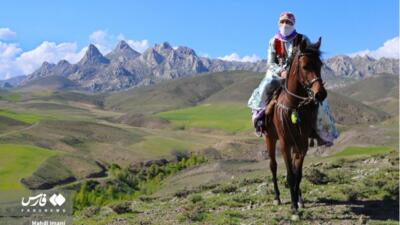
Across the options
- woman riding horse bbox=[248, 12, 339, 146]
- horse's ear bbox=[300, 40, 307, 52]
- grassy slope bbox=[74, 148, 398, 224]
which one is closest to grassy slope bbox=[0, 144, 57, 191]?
grassy slope bbox=[74, 148, 398, 224]

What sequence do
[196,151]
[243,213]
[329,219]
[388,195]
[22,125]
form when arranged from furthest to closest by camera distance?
[22,125], [196,151], [388,195], [243,213], [329,219]

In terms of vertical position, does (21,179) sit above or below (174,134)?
below

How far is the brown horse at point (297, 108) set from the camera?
1098 cm

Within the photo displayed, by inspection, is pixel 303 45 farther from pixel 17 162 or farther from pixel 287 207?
pixel 17 162

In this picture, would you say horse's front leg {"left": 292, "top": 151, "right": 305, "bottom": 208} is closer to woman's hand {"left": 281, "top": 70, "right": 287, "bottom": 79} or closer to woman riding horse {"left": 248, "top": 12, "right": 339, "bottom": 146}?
woman riding horse {"left": 248, "top": 12, "right": 339, "bottom": 146}

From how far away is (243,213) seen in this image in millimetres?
13133

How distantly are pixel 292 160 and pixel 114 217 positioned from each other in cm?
540

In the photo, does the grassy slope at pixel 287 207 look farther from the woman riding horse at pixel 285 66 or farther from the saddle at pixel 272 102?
the saddle at pixel 272 102

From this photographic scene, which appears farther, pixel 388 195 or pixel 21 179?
pixel 21 179

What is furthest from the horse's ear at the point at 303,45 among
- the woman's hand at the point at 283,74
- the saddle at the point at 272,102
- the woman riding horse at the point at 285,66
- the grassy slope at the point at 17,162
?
the grassy slope at the point at 17,162

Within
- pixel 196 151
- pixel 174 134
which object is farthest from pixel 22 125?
pixel 196 151

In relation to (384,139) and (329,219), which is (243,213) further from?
(384,139)

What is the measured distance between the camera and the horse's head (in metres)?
10.7
